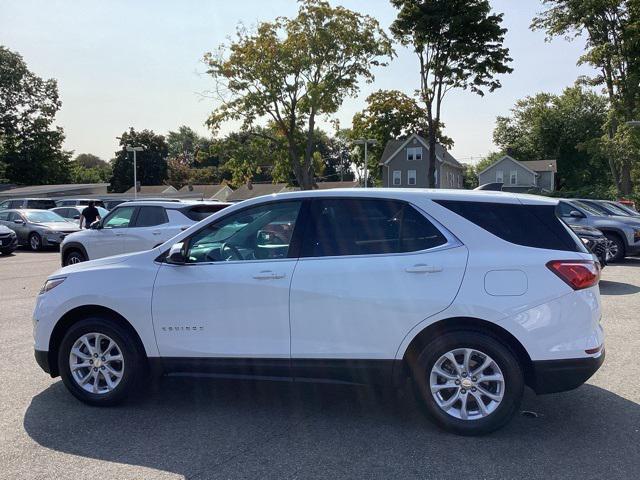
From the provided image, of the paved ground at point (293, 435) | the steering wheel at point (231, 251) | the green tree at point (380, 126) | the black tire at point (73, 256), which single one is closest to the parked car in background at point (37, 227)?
the black tire at point (73, 256)

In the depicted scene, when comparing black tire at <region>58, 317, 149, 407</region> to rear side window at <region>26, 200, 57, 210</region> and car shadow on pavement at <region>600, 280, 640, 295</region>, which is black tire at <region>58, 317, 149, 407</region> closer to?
car shadow on pavement at <region>600, 280, 640, 295</region>

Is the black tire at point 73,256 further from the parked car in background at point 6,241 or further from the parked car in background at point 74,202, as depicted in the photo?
the parked car in background at point 74,202

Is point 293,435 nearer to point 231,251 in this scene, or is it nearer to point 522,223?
point 231,251

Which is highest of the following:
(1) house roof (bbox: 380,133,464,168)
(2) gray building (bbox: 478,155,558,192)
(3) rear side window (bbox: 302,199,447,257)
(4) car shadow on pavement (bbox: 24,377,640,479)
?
(1) house roof (bbox: 380,133,464,168)

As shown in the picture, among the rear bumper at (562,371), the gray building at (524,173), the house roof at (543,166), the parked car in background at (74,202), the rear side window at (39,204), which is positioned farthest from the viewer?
the gray building at (524,173)

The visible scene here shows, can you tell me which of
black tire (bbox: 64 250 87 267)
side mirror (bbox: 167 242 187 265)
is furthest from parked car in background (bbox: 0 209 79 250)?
side mirror (bbox: 167 242 187 265)

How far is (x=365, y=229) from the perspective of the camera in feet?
14.4

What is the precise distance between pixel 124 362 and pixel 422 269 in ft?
8.14

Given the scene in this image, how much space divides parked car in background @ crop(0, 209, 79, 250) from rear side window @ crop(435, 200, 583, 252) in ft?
61.8

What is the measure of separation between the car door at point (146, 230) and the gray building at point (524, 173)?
61.0m

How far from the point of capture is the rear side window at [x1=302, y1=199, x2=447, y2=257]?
4266mm

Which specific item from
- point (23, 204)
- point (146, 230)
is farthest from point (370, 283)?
point (23, 204)

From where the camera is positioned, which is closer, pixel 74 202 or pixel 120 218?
pixel 120 218

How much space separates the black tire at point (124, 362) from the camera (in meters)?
4.59
